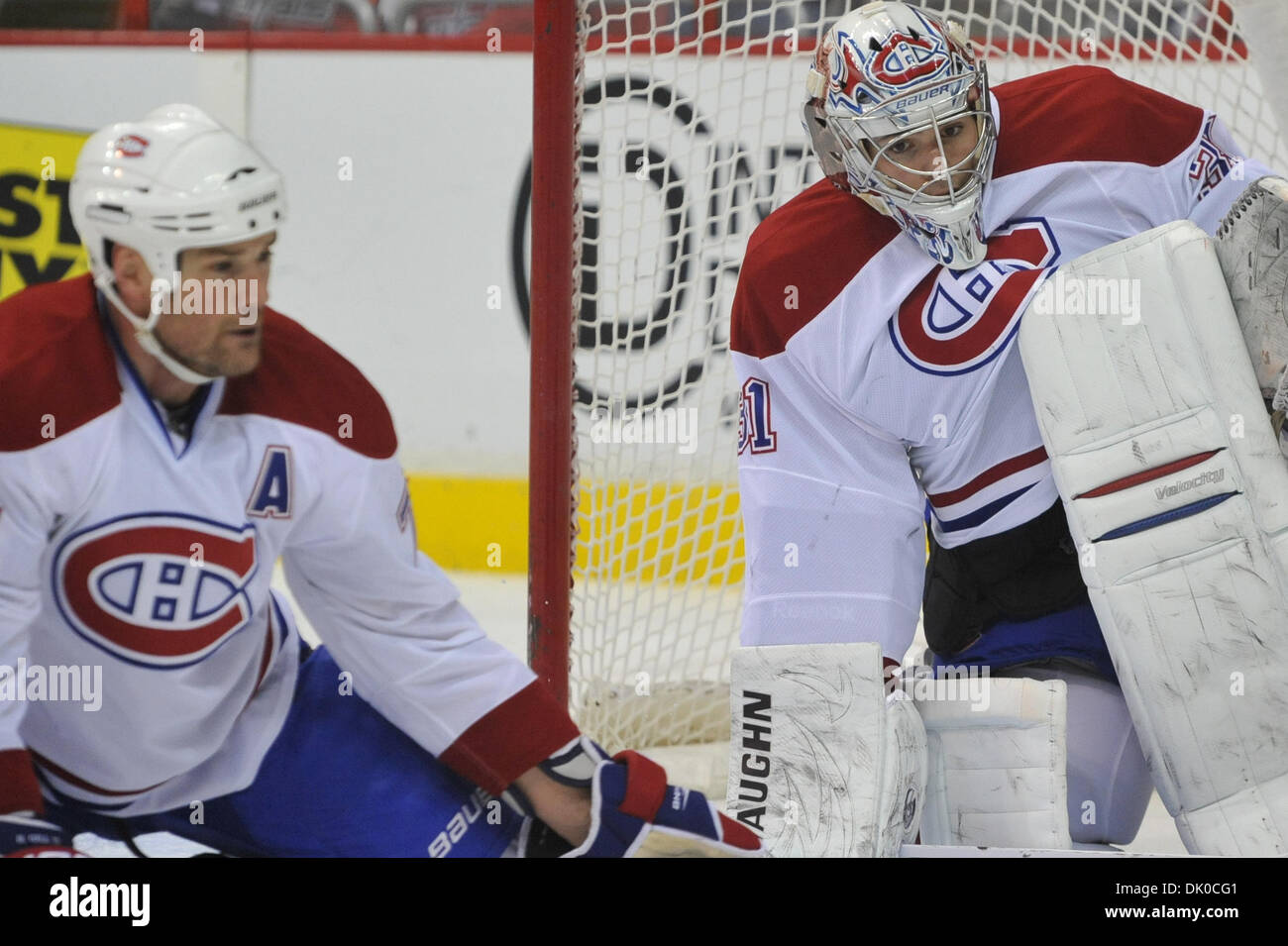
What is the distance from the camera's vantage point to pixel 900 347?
1710mm

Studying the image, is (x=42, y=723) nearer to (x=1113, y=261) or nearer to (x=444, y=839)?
(x=444, y=839)

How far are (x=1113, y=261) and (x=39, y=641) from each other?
3.71 ft

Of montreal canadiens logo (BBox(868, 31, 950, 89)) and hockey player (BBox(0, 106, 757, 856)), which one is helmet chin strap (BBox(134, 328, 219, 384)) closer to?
hockey player (BBox(0, 106, 757, 856))

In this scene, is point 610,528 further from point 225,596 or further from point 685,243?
point 225,596

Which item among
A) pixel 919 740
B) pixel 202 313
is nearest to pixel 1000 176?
pixel 919 740

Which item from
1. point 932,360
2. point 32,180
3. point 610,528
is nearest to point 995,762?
Result: point 932,360

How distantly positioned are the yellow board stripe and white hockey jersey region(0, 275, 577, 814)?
1.06m

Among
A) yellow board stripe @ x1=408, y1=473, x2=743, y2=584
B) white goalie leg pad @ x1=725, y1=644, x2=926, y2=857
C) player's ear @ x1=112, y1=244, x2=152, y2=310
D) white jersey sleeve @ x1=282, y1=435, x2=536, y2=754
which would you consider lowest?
yellow board stripe @ x1=408, y1=473, x2=743, y2=584

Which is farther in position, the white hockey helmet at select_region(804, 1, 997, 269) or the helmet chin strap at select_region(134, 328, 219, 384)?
the white hockey helmet at select_region(804, 1, 997, 269)

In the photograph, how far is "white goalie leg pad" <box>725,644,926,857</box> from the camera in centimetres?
161

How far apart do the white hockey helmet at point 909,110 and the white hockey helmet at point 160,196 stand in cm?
71

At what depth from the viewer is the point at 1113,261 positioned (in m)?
1.62

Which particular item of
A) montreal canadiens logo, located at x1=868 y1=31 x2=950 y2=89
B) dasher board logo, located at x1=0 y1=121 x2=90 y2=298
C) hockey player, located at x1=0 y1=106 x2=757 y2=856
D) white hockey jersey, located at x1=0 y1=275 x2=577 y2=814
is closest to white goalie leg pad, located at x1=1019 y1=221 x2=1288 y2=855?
montreal canadiens logo, located at x1=868 y1=31 x2=950 y2=89

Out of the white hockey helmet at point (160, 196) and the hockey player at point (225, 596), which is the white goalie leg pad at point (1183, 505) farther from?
the white hockey helmet at point (160, 196)
